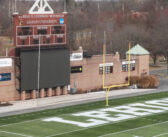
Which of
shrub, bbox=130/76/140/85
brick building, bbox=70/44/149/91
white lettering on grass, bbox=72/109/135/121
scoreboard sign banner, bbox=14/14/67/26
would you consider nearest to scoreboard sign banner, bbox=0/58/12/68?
scoreboard sign banner, bbox=14/14/67/26

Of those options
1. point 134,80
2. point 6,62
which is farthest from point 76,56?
point 6,62

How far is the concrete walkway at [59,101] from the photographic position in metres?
39.2

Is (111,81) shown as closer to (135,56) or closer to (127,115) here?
(135,56)

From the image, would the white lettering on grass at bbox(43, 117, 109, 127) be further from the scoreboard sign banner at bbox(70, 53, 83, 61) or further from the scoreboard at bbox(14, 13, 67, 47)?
the scoreboard sign banner at bbox(70, 53, 83, 61)

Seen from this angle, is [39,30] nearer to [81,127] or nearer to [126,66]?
[126,66]

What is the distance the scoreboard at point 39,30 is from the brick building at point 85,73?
2349 mm

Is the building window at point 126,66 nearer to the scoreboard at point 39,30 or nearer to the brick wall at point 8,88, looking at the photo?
the scoreboard at point 39,30

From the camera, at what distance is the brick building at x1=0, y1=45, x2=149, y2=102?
42.4 meters

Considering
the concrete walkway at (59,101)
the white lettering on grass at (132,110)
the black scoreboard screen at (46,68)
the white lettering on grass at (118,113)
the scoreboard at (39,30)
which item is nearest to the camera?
the white lettering on grass at (118,113)

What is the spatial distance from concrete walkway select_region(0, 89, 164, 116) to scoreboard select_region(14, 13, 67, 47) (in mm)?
5269

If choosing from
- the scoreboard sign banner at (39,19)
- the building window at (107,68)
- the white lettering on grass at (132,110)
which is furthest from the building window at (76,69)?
the white lettering on grass at (132,110)

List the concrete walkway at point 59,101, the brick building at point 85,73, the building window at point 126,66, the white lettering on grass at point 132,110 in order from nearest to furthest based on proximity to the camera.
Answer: the white lettering on grass at point 132,110 < the concrete walkway at point 59,101 < the brick building at point 85,73 < the building window at point 126,66

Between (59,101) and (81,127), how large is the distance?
420 inches

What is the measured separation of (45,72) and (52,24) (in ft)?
15.5
